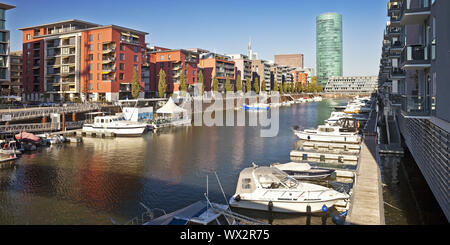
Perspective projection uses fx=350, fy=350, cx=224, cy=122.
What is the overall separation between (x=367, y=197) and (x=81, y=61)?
2884 inches

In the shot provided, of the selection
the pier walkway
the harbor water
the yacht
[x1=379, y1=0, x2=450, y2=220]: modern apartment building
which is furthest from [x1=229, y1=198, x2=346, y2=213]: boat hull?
the yacht

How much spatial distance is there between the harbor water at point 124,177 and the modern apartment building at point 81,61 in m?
34.4

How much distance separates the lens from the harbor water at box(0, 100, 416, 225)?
61.6ft

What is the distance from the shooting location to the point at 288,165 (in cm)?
2581

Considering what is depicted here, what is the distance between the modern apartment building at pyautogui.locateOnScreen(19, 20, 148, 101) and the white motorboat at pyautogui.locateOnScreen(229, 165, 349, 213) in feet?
203

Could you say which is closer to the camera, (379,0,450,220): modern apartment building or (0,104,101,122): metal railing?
(379,0,450,220): modern apartment building

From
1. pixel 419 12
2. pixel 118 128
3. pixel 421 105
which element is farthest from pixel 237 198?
pixel 118 128

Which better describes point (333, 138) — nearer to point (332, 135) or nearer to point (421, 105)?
point (332, 135)

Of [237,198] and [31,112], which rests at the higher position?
[31,112]

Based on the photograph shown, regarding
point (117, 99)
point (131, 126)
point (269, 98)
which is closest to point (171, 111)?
point (131, 126)

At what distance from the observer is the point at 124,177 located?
26312 millimetres

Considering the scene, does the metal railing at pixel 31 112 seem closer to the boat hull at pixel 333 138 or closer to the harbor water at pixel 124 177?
the harbor water at pixel 124 177

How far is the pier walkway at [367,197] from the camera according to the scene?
14.7 metres

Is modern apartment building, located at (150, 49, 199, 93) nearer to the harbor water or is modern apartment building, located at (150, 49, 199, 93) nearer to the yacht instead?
the harbor water
